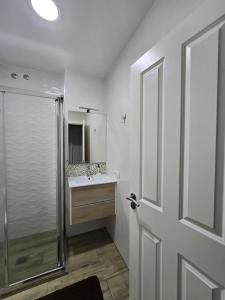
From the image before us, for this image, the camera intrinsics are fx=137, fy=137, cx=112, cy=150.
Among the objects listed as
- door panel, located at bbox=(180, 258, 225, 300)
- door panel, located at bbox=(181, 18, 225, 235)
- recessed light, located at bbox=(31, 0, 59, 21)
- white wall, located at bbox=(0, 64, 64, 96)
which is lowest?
door panel, located at bbox=(180, 258, 225, 300)

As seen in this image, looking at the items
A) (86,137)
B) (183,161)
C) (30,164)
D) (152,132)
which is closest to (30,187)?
(30,164)

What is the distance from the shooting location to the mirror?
6.81ft

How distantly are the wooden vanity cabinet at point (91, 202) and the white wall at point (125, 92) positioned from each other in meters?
0.13

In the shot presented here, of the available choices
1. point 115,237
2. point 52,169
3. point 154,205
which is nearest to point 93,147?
point 52,169

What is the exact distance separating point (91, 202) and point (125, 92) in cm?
138

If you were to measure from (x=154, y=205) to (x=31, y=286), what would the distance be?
1.50 m

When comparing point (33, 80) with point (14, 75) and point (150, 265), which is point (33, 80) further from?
point (150, 265)

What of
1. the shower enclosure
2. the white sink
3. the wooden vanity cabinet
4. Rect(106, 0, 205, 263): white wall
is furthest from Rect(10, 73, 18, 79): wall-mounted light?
the wooden vanity cabinet

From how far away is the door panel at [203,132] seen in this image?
0.55 meters

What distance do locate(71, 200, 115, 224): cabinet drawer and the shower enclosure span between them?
175mm

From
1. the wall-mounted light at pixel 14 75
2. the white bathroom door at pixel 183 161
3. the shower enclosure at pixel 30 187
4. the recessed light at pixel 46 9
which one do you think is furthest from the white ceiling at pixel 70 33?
the white bathroom door at pixel 183 161

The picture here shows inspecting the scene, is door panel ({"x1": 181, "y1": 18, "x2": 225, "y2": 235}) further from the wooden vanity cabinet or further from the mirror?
the mirror

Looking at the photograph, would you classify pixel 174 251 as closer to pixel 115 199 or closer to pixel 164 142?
pixel 164 142

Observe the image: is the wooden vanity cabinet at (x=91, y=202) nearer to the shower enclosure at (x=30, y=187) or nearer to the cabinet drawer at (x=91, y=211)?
the cabinet drawer at (x=91, y=211)
